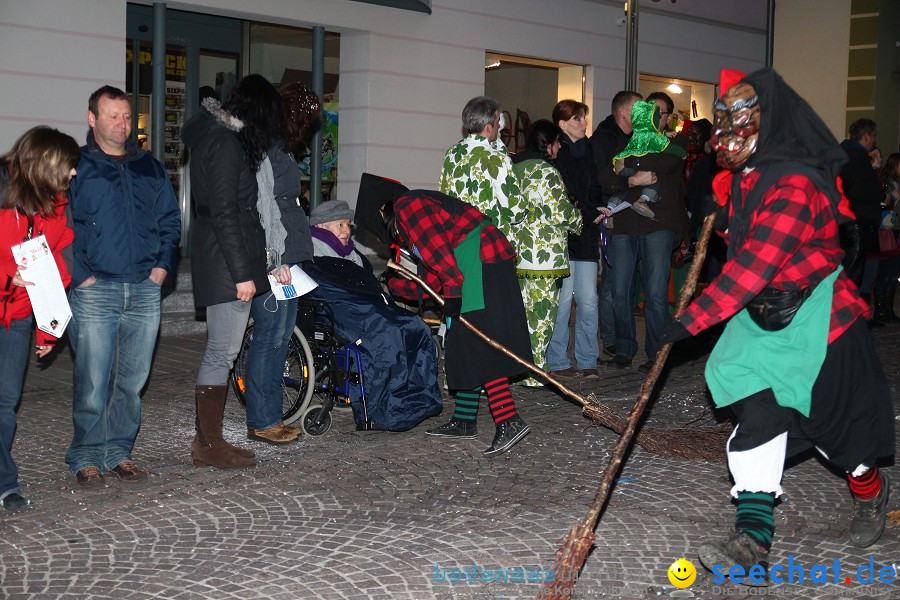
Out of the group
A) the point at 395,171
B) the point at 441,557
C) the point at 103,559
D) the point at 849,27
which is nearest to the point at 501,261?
the point at 441,557

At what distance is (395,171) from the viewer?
13.3 metres

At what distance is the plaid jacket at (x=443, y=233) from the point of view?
20.6 ft

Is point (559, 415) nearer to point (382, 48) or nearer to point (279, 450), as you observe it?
point (279, 450)

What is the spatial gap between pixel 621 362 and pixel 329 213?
3031 mm

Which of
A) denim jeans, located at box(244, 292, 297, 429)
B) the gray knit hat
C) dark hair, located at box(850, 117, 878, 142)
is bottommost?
denim jeans, located at box(244, 292, 297, 429)

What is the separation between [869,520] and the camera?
4.76m

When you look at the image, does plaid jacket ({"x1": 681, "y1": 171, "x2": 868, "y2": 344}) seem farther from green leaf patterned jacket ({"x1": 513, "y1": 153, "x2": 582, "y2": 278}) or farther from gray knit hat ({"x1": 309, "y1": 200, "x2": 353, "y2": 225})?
green leaf patterned jacket ({"x1": 513, "y1": 153, "x2": 582, "y2": 278})

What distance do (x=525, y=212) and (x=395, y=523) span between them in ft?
9.89

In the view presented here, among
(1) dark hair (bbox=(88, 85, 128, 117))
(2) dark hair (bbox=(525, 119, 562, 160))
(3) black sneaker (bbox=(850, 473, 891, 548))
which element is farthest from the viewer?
(2) dark hair (bbox=(525, 119, 562, 160))

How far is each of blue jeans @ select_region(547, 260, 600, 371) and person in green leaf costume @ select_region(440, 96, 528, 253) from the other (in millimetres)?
1784

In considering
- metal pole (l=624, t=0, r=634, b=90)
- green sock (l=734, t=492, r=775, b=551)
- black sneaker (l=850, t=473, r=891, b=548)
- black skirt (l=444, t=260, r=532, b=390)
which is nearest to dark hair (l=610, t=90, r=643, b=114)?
black skirt (l=444, t=260, r=532, b=390)

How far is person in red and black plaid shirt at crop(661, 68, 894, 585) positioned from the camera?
4281 millimetres

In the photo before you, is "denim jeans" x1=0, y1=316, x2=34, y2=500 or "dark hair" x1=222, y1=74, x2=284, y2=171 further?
"dark hair" x1=222, y1=74, x2=284, y2=171

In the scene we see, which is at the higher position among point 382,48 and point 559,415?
point 382,48
